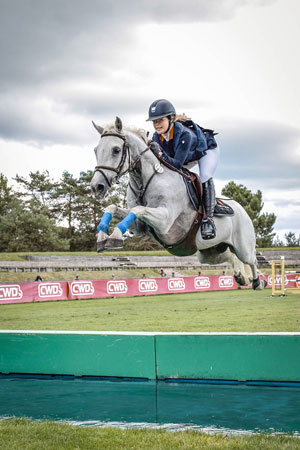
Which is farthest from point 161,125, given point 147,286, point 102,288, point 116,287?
point 147,286

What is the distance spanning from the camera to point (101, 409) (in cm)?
652

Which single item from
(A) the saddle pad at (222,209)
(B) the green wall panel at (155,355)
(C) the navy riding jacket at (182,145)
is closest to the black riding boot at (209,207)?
(A) the saddle pad at (222,209)

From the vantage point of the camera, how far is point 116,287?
29.3 meters

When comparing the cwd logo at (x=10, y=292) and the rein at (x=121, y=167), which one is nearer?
the rein at (x=121, y=167)

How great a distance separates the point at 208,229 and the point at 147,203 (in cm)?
53

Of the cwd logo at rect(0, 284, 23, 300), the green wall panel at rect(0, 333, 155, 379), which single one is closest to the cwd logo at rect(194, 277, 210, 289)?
the cwd logo at rect(0, 284, 23, 300)

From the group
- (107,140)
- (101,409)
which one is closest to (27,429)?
(101,409)

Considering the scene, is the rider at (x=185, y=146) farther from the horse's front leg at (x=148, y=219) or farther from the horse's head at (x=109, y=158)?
the horse's front leg at (x=148, y=219)

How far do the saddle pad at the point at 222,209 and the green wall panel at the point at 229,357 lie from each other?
11.5 feet

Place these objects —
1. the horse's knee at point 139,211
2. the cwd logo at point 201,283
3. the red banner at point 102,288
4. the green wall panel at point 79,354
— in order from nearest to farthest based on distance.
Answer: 1. the horse's knee at point 139,211
2. the green wall panel at point 79,354
3. the red banner at point 102,288
4. the cwd logo at point 201,283

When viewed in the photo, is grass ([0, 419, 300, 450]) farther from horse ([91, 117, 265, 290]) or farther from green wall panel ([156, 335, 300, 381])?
green wall panel ([156, 335, 300, 381])

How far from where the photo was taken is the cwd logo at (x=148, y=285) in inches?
1213

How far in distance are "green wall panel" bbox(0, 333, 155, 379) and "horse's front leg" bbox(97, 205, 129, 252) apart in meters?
4.36

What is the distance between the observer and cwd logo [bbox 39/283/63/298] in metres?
→ 26.2
